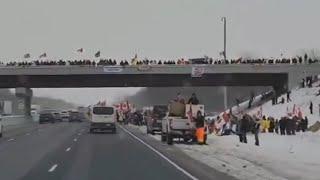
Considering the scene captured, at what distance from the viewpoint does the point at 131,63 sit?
278ft

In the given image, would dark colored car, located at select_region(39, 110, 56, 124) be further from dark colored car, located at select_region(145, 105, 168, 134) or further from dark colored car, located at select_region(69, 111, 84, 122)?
dark colored car, located at select_region(145, 105, 168, 134)

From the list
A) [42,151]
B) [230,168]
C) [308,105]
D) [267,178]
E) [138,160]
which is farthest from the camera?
[308,105]

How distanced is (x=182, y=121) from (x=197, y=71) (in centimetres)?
4099

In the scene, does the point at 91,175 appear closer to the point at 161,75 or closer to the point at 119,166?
the point at 119,166

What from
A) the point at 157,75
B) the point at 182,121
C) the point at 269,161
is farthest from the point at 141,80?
the point at 269,161

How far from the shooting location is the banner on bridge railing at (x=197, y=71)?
8019 centimetres

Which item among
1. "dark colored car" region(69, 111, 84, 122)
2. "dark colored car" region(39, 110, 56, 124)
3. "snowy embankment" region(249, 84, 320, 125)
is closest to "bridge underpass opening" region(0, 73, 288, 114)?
"dark colored car" region(39, 110, 56, 124)

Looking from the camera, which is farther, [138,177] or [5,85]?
[5,85]

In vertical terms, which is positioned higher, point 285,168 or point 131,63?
point 131,63

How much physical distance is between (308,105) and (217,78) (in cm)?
2253

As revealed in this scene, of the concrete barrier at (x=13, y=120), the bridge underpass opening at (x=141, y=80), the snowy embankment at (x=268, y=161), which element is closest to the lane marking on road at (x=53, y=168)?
the snowy embankment at (x=268, y=161)

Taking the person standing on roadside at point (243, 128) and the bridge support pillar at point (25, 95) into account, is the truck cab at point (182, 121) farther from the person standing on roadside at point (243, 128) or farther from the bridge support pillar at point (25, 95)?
the bridge support pillar at point (25, 95)

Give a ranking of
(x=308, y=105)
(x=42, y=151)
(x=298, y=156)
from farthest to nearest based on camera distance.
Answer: (x=308, y=105) < (x=42, y=151) < (x=298, y=156)

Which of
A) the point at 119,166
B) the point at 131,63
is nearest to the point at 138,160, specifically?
the point at 119,166
